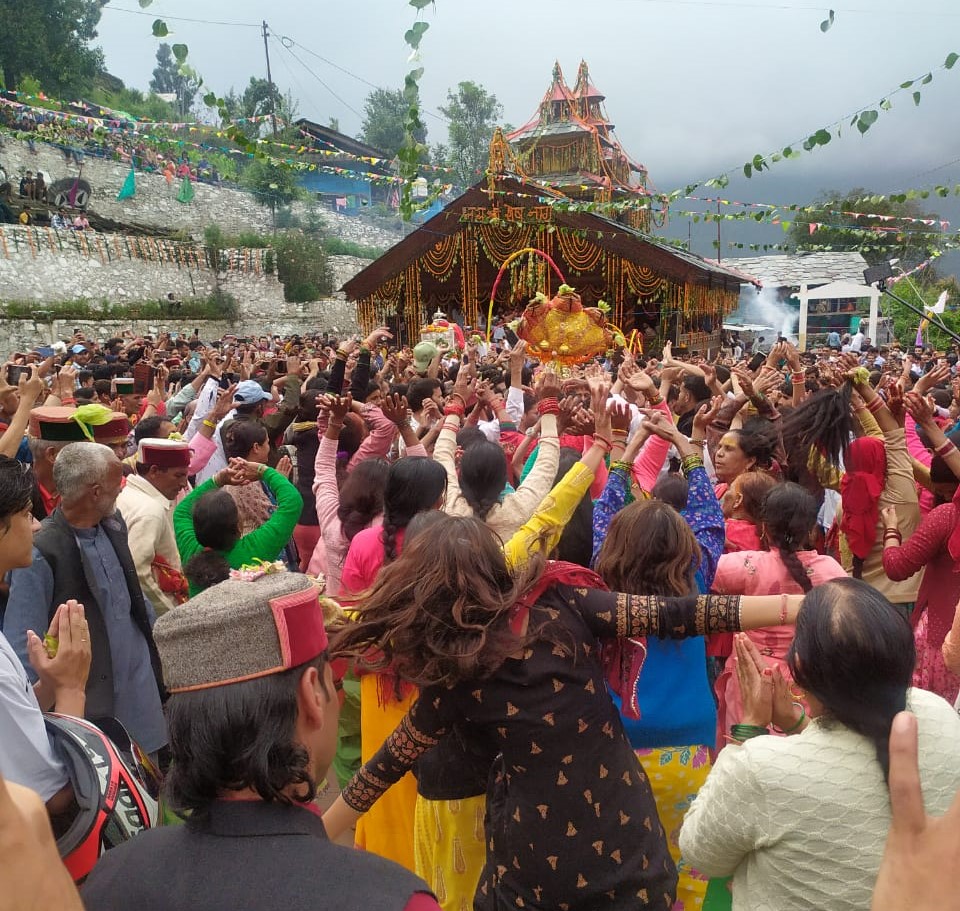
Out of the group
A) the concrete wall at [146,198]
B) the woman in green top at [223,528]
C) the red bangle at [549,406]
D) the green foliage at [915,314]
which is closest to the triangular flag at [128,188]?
the concrete wall at [146,198]

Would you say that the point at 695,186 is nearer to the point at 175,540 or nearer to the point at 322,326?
the point at 175,540

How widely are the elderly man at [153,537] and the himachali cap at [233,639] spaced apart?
2142 millimetres

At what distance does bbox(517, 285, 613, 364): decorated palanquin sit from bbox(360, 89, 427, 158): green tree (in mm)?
54069

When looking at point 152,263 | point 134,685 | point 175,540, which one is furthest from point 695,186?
point 152,263

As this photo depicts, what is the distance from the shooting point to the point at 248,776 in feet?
3.97

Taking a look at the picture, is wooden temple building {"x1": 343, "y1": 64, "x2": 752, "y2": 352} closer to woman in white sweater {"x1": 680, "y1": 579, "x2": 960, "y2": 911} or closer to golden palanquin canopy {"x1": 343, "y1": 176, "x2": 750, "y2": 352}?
golden palanquin canopy {"x1": 343, "y1": 176, "x2": 750, "y2": 352}

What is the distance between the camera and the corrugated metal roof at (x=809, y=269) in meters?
35.2

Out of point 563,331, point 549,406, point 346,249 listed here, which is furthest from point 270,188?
point 549,406

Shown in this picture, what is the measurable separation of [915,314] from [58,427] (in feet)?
83.0

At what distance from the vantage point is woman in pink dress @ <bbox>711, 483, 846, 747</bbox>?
2736 mm

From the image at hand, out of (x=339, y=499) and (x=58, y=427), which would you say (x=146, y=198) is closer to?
(x=58, y=427)

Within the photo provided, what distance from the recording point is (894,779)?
0.77 meters

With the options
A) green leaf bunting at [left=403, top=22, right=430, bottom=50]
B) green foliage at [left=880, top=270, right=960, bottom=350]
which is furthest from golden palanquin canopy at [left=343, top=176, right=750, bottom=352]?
green leaf bunting at [left=403, top=22, right=430, bottom=50]

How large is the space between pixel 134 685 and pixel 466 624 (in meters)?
1.76
